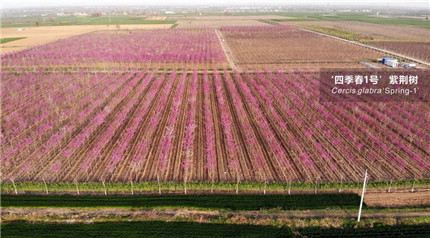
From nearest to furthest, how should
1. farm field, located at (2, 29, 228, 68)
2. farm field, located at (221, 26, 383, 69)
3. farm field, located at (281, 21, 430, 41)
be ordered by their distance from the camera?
1. farm field, located at (2, 29, 228, 68)
2. farm field, located at (221, 26, 383, 69)
3. farm field, located at (281, 21, 430, 41)

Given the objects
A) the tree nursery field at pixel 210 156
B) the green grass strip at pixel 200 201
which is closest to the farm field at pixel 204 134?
the tree nursery field at pixel 210 156

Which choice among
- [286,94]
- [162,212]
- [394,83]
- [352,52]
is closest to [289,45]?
[352,52]

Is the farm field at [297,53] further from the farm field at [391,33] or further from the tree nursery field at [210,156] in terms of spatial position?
the farm field at [391,33]

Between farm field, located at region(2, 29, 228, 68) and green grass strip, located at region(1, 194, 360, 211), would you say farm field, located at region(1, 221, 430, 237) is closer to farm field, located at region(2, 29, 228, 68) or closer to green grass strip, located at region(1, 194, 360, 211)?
green grass strip, located at region(1, 194, 360, 211)

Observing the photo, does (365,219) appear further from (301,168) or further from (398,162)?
(398,162)

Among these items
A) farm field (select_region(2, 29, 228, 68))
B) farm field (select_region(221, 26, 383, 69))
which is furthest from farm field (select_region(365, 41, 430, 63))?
farm field (select_region(2, 29, 228, 68))

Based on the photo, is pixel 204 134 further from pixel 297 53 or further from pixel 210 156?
pixel 297 53
